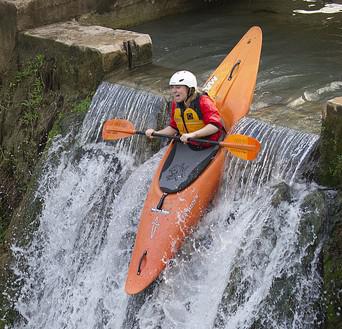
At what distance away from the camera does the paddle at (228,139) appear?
5.18 metres

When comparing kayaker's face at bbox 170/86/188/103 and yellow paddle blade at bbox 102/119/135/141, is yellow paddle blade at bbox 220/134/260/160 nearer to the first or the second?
kayaker's face at bbox 170/86/188/103

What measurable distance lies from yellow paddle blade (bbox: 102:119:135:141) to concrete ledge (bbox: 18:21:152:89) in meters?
0.96

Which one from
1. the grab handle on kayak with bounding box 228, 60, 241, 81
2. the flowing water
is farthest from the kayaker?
the grab handle on kayak with bounding box 228, 60, 241, 81

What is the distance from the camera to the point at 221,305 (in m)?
5.05

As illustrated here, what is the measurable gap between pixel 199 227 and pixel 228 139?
730mm

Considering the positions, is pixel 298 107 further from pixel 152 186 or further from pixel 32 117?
pixel 32 117

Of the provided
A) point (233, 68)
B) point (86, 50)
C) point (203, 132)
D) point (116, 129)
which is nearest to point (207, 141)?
point (203, 132)

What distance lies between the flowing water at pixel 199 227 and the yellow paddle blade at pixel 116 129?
31cm

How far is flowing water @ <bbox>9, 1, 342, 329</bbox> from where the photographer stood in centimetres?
485

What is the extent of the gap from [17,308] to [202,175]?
8.05 feet

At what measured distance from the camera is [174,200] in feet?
17.7

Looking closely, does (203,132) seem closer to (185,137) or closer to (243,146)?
(185,137)

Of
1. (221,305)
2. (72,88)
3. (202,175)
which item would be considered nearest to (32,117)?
(72,88)

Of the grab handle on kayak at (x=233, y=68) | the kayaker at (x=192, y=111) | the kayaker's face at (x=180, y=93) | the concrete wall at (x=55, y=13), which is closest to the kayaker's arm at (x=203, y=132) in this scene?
the kayaker at (x=192, y=111)
